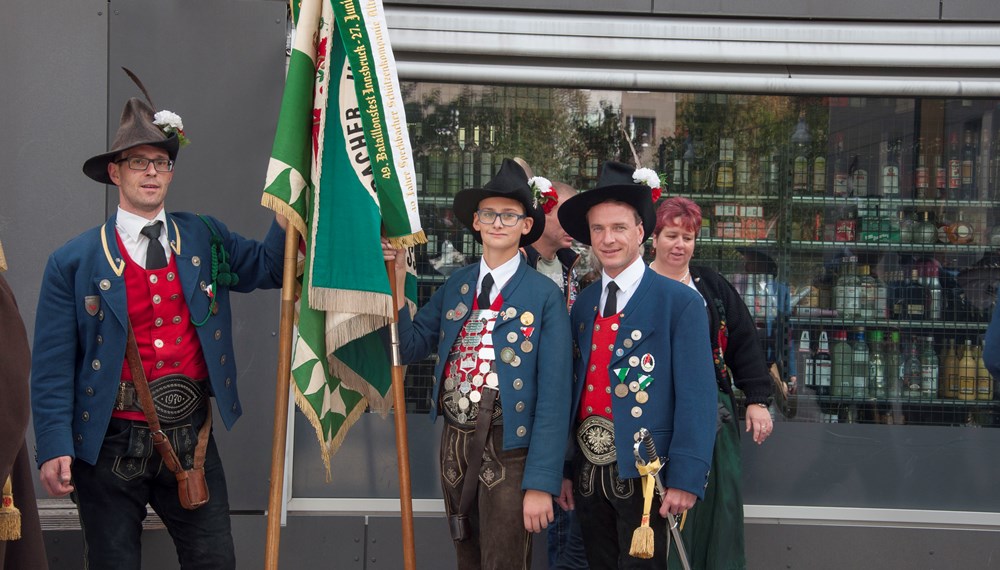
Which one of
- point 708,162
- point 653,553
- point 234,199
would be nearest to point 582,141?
point 708,162

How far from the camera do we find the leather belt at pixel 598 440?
3703 mm

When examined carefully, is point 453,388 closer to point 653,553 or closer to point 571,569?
point 653,553

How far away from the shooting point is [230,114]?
5297 millimetres

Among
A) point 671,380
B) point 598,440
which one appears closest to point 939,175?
point 671,380

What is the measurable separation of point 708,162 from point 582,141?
0.73 metres

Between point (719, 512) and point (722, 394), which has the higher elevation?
point (722, 394)

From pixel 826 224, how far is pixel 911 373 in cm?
99

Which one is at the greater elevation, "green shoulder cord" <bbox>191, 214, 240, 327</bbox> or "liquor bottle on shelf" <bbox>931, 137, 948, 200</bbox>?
"liquor bottle on shelf" <bbox>931, 137, 948, 200</bbox>

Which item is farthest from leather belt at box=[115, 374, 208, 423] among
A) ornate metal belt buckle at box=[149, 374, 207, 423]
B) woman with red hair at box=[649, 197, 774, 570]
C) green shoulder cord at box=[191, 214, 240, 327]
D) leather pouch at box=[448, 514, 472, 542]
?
woman with red hair at box=[649, 197, 774, 570]

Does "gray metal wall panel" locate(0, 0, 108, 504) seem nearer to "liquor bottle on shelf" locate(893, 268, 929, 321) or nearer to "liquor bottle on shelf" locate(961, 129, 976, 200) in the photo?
"liquor bottle on shelf" locate(893, 268, 929, 321)

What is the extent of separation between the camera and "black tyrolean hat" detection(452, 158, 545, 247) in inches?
151

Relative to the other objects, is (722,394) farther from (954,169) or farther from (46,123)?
(46,123)

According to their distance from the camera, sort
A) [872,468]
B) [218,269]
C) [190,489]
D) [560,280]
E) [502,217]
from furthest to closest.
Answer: [872,468]
[560,280]
[218,269]
[502,217]
[190,489]

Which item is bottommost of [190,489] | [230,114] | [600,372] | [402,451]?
[190,489]
